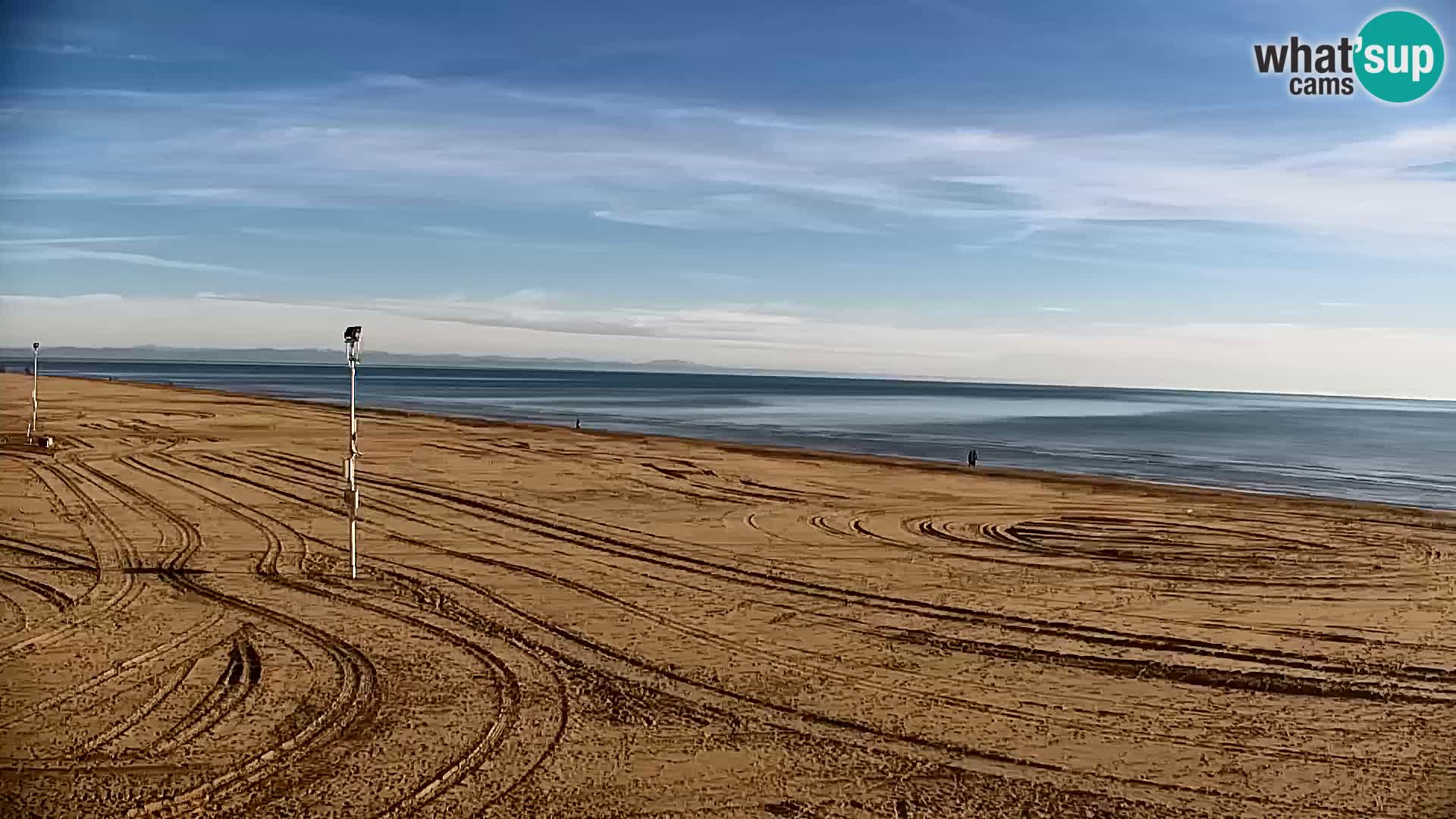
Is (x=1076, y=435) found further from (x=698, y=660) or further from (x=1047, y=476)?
(x=698, y=660)

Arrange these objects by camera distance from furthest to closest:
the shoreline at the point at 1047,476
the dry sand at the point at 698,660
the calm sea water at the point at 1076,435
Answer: the calm sea water at the point at 1076,435 → the shoreline at the point at 1047,476 → the dry sand at the point at 698,660

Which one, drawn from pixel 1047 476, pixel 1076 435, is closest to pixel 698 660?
pixel 1047 476

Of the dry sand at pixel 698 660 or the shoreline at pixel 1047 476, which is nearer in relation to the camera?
the dry sand at pixel 698 660

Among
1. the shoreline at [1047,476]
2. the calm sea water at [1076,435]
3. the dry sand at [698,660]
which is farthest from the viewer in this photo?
the calm sea water at [1076,435]

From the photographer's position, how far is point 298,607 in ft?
38.7

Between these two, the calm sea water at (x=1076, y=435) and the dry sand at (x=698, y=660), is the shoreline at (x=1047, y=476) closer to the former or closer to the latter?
the calm sea water at (x=1076, y=435)

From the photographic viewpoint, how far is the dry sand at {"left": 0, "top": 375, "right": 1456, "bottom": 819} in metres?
7.51

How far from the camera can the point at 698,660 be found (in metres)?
10.5

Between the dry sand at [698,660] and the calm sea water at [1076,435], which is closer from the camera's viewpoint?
the dry sand at [698,660]

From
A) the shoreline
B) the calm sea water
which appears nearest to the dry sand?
the shoreline

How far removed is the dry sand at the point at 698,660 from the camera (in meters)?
7.51

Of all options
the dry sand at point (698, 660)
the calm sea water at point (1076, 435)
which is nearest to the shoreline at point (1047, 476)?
the calm sea water at point (1076, 435)

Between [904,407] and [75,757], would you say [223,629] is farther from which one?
[904,407]

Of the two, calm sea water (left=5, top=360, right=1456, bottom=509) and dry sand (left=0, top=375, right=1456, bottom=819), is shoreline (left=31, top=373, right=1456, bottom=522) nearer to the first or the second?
calm sea water (left=5, top=360, right=1456, bottom=509)
